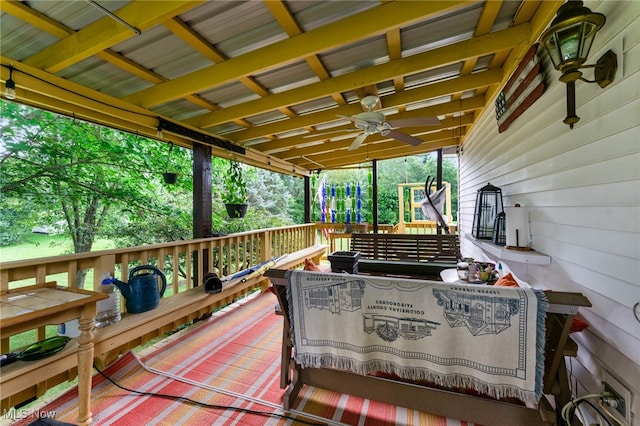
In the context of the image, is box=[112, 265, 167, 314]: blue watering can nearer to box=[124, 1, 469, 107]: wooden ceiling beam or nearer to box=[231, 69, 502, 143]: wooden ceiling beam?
box=[124, 1, 469, 107]: wooden ceiling beam

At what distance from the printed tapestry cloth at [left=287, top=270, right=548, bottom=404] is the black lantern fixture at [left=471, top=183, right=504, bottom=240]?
6.57 ft

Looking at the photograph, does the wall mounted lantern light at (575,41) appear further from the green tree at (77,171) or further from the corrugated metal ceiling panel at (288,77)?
the green tree at (77,171)

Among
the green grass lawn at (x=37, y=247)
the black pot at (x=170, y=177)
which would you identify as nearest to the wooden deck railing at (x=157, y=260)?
the black pot at (x=170, y=177)

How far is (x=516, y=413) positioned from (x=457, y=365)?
51 cm

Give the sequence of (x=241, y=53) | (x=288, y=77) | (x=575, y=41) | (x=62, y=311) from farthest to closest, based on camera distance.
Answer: (x=288, y=77)
(x=241, y=53)
(x=62, y=311)
(x=575, y=41)

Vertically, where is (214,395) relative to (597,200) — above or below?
below

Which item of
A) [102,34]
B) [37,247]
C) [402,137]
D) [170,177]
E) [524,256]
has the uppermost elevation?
[102,34]

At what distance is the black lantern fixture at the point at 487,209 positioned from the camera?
9.59 feet

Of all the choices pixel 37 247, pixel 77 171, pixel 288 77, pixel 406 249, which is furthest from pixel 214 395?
pixel 37 247

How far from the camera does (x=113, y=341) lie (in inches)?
83.2

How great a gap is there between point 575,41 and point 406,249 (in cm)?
323

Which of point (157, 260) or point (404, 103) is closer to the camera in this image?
point (157, 260)
